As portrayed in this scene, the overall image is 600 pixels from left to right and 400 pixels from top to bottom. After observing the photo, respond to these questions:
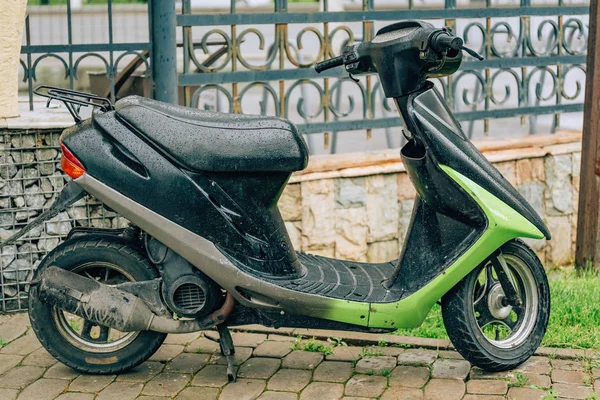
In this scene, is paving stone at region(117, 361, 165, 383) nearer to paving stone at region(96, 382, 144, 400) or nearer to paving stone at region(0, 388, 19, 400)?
paving stone at region(96, 382, 144, 400)

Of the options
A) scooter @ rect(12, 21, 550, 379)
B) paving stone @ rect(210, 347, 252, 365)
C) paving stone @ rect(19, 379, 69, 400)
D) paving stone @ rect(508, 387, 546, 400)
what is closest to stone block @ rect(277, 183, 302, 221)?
paving stone @ rect(210, 347, 252, 365)

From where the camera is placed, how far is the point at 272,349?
4738 millimetres

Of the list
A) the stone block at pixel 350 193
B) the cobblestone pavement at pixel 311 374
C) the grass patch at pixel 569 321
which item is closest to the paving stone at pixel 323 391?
the cobblestone pavement at pixel 311 374

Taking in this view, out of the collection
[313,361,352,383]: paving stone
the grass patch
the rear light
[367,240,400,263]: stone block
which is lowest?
[313,361,352,383]: paving stone

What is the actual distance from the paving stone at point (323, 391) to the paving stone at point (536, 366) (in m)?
0.83

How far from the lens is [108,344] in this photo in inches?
172

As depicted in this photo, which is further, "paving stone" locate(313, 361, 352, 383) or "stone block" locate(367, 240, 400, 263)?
"stone block" locate(367, 240, 400, 263)

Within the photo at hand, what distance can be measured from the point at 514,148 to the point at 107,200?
3.48 metres

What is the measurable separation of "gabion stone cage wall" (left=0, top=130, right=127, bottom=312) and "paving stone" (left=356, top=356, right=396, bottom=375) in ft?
5.86

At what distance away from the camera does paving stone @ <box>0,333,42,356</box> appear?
4723 mm

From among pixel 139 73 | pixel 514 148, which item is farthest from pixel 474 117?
pixel 139 73

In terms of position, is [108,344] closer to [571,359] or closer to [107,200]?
[107,200]

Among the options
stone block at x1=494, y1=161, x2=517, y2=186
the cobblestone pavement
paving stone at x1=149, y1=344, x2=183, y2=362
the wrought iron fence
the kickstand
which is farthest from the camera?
stone block at x1=494, y1=161, x2=517, y2=186

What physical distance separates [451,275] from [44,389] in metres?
1.82
